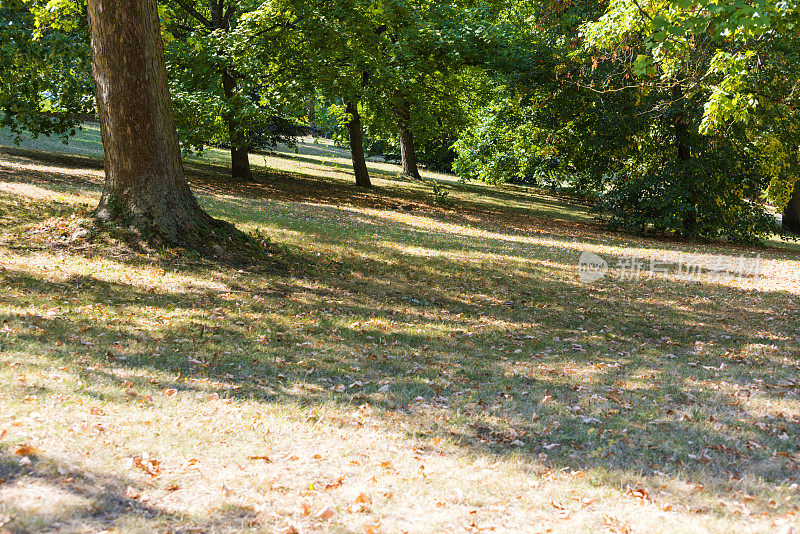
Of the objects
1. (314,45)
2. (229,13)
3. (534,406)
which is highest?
(229,13)

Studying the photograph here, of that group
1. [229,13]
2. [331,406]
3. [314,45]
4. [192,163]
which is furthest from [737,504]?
[192,163]

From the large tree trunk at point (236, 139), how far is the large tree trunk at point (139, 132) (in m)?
7.28

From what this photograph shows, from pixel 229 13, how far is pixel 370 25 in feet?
14.9

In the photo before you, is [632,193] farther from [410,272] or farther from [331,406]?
[331,406]

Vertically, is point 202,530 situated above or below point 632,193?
below

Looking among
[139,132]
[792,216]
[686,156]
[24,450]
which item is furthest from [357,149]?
[24,450]

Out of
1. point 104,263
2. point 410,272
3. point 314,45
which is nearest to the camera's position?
point 104,263

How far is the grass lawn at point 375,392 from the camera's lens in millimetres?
3586

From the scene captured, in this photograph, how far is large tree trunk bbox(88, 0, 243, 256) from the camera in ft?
27.5

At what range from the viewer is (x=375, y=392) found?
5680mm

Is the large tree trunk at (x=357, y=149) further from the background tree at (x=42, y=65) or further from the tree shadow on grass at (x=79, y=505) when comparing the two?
the tree shadow on grass at (x=79, y=505)

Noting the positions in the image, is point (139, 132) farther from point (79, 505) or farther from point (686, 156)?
point (686, 156)

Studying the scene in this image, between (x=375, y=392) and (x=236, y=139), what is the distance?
14236 millimetres

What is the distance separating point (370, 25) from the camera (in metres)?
17.4
